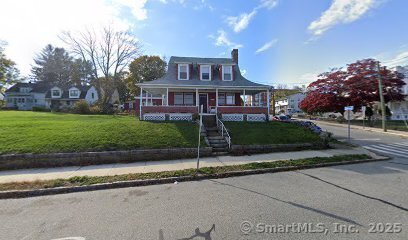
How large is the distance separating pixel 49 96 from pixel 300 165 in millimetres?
56518

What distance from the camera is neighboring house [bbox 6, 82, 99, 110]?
157ft

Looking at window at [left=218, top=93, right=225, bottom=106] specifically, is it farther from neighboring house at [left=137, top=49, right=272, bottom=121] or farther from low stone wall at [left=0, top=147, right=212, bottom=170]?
low stone wall at [left=0, top=147, right=212, bottom=170]

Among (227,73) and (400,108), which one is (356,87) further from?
(227,73)

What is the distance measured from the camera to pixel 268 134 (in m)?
13.4

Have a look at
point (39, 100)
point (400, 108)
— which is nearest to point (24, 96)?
point (39, 100)

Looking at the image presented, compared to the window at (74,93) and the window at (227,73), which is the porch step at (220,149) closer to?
the window at (227,73)

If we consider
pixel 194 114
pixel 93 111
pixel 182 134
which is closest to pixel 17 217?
pixel 182 134

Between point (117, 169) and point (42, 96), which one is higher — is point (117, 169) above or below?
below

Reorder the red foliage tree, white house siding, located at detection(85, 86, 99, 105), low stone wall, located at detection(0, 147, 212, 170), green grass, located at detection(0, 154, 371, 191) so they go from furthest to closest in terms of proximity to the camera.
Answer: white house siding, located at detection(85, 86, 99, 105)
the red foliage tree
low stone wall, located at detection(0, 147, 212, 170)
green grass, located at detection(0, 154, 371, 191)

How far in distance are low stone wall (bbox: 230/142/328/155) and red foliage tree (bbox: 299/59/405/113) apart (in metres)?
18.2

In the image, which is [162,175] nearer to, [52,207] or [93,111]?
[52,207]

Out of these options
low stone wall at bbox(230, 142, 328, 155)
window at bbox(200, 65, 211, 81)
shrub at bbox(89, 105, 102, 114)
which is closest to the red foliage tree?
window at bbox(200, 65, 211, 81)

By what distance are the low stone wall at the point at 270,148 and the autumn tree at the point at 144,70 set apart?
4145 centimetres

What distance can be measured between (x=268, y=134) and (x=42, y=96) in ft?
195
